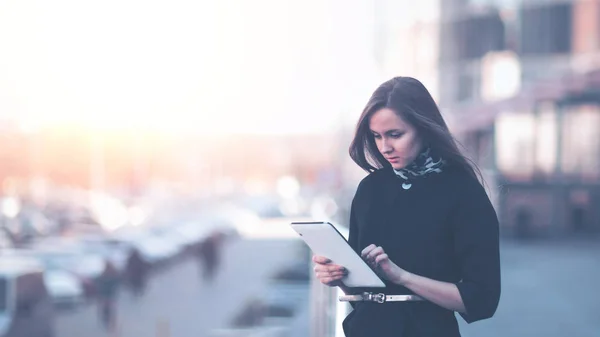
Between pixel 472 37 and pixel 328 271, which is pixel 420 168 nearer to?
pixel 328 271

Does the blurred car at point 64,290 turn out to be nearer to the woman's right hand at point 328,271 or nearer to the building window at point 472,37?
the woman's right hand at point 328,271

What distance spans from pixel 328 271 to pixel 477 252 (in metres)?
0.43

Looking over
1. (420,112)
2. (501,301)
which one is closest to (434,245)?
(420,112)

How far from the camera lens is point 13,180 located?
75375mm

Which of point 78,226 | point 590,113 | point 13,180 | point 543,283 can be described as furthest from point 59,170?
point 543,283

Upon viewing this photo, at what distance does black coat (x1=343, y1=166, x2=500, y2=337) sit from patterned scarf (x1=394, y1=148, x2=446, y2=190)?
17mm

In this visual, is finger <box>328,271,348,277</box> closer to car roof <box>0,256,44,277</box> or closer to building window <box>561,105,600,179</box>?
car roof <box>0,256,44,277</box>

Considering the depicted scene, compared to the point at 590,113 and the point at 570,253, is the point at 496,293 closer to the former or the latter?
the point at 570,253

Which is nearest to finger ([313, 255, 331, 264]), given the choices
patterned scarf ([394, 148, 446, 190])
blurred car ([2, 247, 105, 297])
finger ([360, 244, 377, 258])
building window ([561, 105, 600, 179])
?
finger ([360, 244, 377, 258])

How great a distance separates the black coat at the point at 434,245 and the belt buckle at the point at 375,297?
0.02 m

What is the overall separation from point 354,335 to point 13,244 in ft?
106

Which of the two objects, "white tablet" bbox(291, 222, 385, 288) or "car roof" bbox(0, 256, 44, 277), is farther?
"car roof" bbox(0, 256, 44, 277)

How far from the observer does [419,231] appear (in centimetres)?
243

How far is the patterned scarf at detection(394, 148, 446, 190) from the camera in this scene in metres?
2.50
